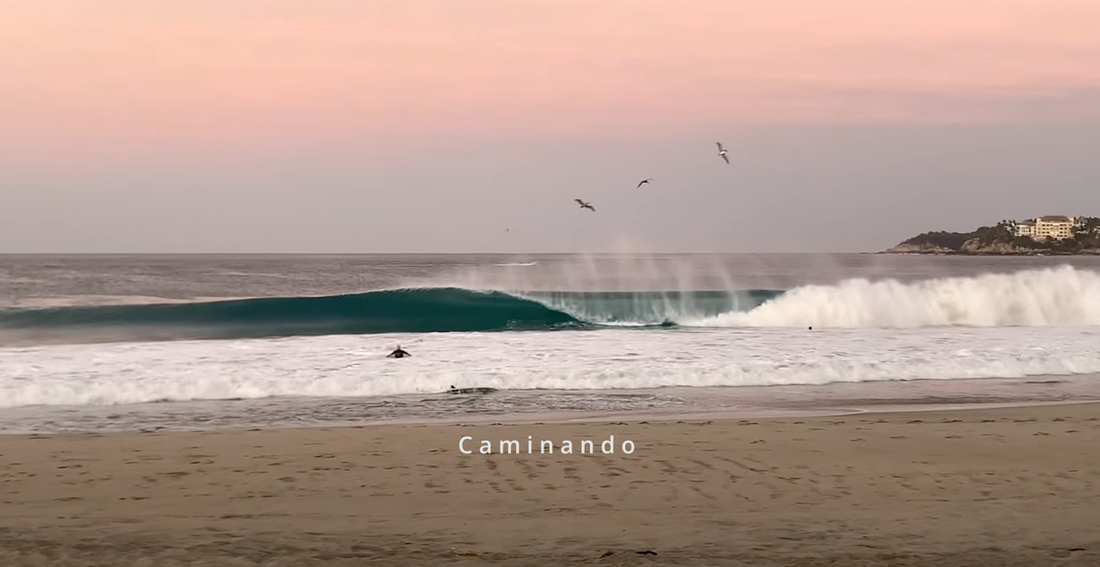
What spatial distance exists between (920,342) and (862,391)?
6012 mm

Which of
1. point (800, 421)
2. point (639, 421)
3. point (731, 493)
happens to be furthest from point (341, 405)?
point (731, 493)

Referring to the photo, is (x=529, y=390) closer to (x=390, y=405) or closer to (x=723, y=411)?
(x=390, y=405)

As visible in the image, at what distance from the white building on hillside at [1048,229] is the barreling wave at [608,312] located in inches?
4879

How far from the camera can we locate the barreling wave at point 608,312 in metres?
26.6

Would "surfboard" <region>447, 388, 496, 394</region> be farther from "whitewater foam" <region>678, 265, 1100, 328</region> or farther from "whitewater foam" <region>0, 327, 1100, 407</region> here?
"whitewater foam" <region>678, 265, 1100, 328</region>

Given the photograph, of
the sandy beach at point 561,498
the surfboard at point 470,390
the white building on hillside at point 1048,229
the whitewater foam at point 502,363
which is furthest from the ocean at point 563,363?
the white building on hillside at point 1048,229

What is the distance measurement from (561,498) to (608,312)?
2378 centimetres

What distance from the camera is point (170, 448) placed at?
28.3 feet

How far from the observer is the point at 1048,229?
144 metres

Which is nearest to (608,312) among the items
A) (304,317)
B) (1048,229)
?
(304,317)

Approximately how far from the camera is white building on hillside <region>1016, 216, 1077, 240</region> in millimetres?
140250

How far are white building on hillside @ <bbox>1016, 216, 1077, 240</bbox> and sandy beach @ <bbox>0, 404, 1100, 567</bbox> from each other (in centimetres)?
14680

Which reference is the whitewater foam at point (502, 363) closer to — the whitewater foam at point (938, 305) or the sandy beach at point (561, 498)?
the sandy beach at point (561, 498)

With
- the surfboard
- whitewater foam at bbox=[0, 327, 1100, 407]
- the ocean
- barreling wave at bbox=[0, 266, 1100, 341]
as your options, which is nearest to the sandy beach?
the ocean
